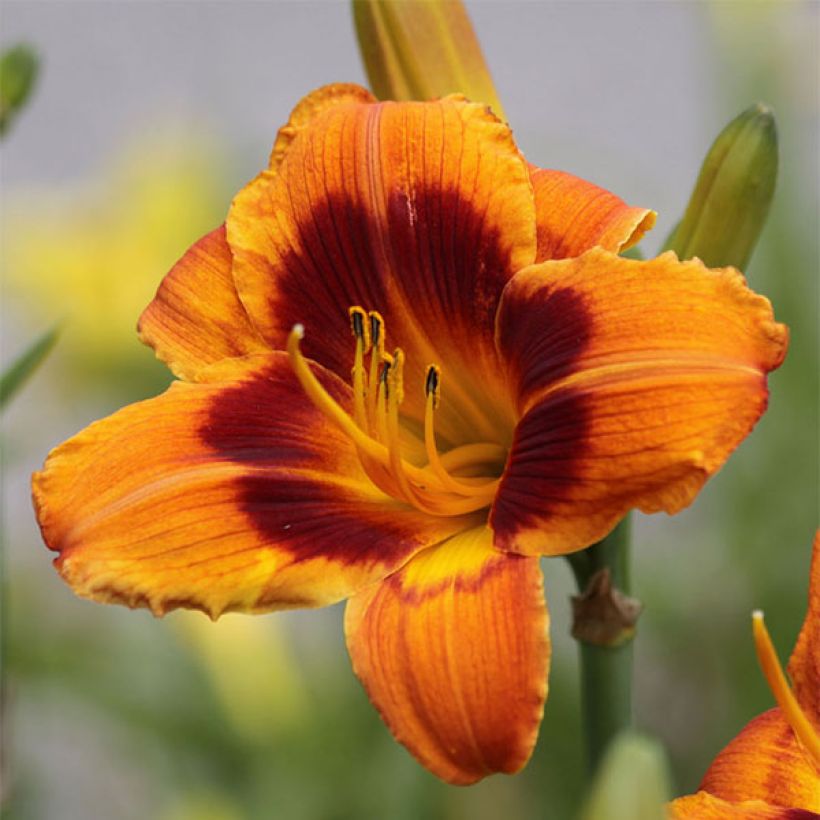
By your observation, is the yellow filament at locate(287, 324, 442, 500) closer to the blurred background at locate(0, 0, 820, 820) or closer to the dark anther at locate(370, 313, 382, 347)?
the dark anther at locate(370, 313, 382, 347)

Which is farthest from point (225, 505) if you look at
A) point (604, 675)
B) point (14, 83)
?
point (14, 83)

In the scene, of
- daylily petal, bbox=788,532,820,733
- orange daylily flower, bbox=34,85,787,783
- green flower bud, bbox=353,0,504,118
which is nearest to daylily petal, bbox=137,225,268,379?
orange daylily flower, bbox=34,85,787,783

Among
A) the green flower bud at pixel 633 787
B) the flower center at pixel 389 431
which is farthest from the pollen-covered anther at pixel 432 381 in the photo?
the green flower bud at pixel 633 787

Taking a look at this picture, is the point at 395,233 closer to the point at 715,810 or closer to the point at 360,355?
the point at 360,355

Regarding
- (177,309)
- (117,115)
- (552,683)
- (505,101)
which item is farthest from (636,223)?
(117,115)

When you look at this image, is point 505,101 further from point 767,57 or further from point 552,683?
point 552,683
